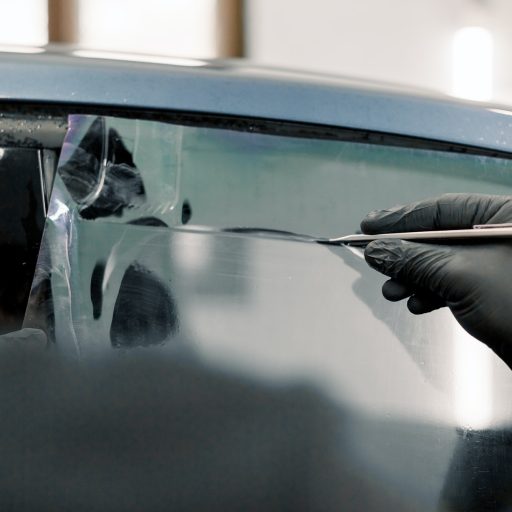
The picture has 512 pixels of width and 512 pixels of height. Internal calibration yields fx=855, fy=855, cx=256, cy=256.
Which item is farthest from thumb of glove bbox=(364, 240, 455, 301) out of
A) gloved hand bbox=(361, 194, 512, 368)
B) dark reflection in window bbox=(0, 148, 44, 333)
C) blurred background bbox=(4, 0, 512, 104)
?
blurred background bbox=(4, 0, 512, 104)

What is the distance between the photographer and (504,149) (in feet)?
3.95

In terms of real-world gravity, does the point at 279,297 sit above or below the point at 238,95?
below

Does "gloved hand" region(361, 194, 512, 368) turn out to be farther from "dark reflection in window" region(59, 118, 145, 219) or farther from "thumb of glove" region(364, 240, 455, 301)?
"dark reflection in window" region(59, 118, 145, 219)

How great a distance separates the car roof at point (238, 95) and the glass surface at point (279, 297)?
0.11 feet

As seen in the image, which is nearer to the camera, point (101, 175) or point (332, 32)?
point (101, 175)

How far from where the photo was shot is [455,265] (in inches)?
44.8

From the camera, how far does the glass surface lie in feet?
3.54

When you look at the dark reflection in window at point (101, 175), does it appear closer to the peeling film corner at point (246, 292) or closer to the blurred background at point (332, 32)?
the peeling film corner at point (246, 292)

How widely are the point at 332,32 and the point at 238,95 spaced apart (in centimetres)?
418

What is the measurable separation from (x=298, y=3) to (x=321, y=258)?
14.0 ft

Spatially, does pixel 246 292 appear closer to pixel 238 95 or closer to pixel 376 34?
pixel 238 95

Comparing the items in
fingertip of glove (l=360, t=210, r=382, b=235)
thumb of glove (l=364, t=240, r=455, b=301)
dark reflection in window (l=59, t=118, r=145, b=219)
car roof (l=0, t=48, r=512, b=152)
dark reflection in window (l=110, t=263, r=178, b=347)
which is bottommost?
dark reflection in window (l=110, t=263, r=178, b=347)

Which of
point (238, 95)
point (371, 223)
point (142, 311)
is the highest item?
point (238, 95)

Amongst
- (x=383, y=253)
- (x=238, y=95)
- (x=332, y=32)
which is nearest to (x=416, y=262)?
(x=383, y=253)
